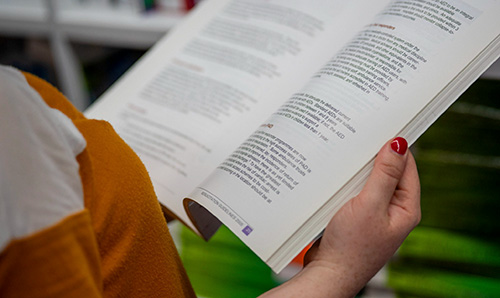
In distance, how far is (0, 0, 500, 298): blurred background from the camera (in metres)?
0.85

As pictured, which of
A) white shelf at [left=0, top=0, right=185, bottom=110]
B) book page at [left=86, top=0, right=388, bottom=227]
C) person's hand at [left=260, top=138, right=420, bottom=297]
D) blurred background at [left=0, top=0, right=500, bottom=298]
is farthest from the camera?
white shelf at [left=0, top=0, right=185, bottom=110]

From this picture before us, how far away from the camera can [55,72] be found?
4.57ft

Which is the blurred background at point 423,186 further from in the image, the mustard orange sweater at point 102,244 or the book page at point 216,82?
the mustard orange sweater at point 102,244

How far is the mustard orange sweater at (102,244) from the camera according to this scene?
275 millimetres

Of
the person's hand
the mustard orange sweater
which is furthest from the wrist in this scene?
the mustard orange sweater

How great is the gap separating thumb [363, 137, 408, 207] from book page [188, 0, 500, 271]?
0.04 ft

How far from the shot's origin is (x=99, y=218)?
34 cm

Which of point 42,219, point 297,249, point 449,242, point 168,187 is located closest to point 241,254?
point 449,242

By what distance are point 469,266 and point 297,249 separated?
2.03 feet

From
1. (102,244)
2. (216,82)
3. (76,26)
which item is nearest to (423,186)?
(216,82)

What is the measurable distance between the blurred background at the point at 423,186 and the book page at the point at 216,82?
10.5 inches

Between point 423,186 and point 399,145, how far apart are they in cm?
55

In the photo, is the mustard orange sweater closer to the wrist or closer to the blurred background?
the wrist

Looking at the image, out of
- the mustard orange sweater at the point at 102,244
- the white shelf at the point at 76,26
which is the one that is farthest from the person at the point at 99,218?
the white shelf at the point at 76,26
